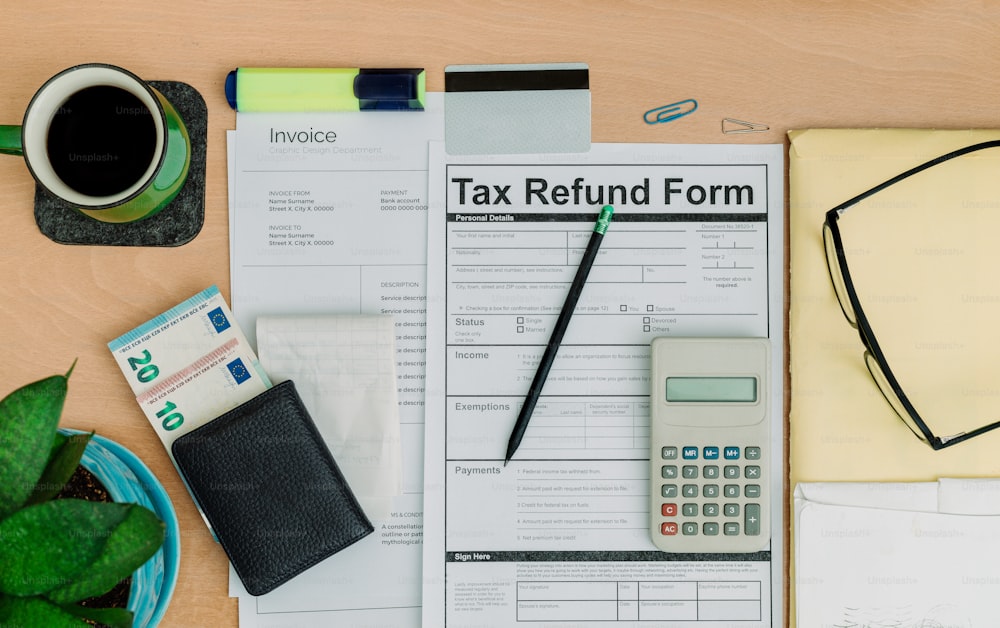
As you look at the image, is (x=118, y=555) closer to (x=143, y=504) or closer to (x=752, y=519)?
(x=143, y=504)

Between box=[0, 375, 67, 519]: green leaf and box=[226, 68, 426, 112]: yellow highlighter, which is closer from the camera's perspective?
box=[0, 375, 67, 519]: green leaf

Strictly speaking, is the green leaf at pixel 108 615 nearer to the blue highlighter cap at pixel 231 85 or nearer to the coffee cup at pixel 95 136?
the coffee cup at pixel 95 136

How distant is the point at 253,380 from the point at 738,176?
418mm

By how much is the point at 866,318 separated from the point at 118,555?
1.75ft

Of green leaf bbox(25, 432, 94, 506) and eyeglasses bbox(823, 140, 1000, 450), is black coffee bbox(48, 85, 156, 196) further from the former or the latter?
eyeglasses bbox(823, 140, 1000, 450)

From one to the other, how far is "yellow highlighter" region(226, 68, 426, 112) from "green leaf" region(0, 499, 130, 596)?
12.9 inches

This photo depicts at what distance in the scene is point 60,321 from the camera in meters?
0.58

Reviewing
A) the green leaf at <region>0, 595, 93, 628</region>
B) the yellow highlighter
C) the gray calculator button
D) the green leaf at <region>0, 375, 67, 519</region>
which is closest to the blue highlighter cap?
the yellow highlighter

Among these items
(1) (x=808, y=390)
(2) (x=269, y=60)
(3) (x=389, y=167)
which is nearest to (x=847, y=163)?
(1) (x=808, y=390)

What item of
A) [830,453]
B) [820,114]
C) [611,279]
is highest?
[820,114]

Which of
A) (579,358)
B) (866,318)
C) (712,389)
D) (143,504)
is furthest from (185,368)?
(866,318)

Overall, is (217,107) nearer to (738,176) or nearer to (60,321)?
(60,321)

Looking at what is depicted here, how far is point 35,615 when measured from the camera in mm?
374

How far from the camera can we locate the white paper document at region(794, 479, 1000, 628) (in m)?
0.56
